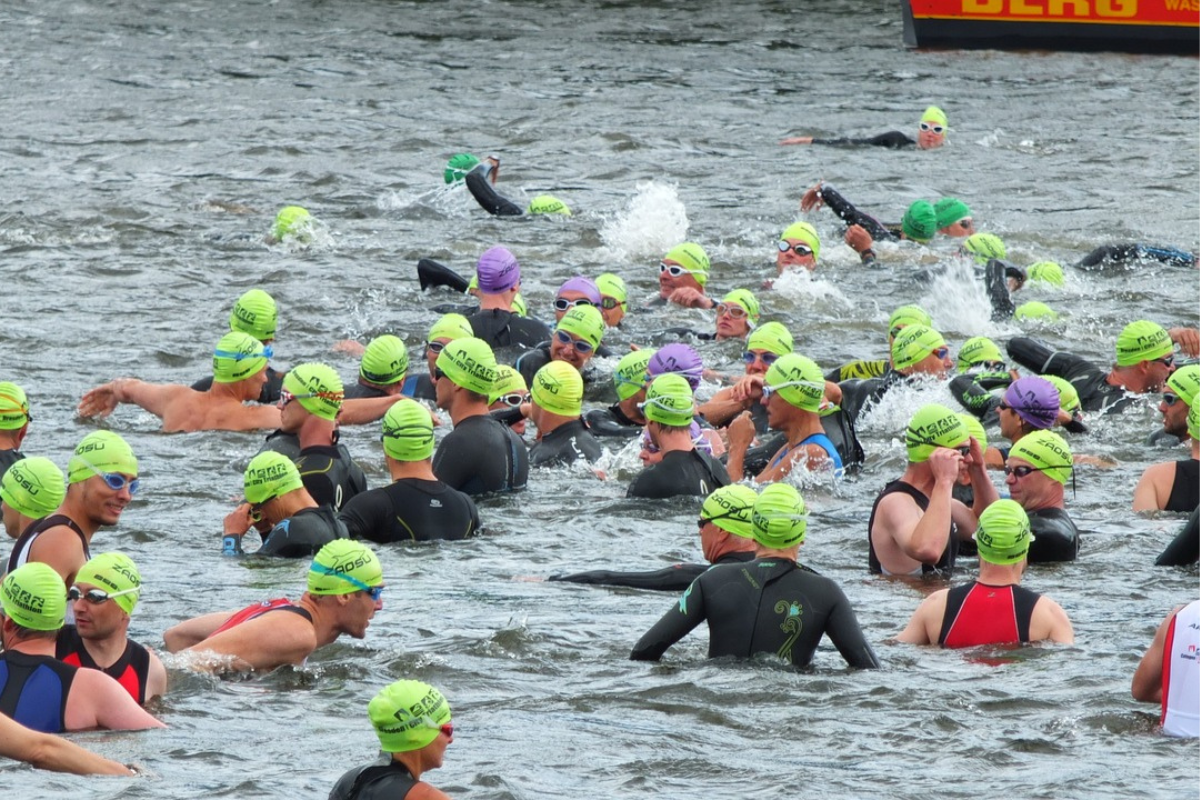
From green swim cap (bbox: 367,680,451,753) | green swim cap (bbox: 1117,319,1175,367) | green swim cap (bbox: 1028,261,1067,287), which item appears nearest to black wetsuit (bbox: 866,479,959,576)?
green swim cap (bbox: 1117,319,1175,367)

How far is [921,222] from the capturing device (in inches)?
864

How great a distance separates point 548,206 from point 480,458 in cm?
1147

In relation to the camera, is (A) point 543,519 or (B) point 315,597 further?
(A) point 543,519

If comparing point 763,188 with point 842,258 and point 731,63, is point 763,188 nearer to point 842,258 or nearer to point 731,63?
point 842,258

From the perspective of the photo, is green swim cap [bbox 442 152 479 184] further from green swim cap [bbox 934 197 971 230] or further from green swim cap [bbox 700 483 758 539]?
green swim cap [bbox 700 483 758 539]

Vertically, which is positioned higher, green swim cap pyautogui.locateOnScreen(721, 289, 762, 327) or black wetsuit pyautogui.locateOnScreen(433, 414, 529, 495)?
green swim cap pyautogui.locateOnScreen(721, 289, 762, 327)

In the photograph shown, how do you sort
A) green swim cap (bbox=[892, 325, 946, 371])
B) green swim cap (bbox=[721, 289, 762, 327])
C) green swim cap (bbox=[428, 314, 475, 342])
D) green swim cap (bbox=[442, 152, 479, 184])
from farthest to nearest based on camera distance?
green swim cap (bbox=[442, 152, 479, 184]) < green swim cap (bbox=[721, 289, 762, 327]) < green swim cap (bbox=[428, 314, 475, 342]) < green swim cap (bbox=[892, 325, 946, 371])

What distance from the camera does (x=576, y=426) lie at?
13.5 m

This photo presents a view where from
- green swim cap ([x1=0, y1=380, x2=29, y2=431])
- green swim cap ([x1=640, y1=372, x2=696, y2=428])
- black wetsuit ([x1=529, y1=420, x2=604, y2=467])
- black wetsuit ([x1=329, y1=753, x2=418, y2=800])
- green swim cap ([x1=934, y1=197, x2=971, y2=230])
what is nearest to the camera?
black wetsuit ([x1=329, y1=753, x2=418, y2=800])

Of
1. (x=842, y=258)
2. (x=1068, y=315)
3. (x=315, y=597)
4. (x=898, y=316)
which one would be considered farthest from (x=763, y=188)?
(x=315, y=597)

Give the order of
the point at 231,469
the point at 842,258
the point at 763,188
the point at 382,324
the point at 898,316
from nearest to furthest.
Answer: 1. the point at 231,469
2. the point at 898,316
3. the point at 382,324
4. the point at 842,258
5. the point at 763,188

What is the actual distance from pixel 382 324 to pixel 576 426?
5.97m

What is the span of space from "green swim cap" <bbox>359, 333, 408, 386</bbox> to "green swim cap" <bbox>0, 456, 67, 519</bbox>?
4.31 metres

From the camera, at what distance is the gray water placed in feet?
28.1
